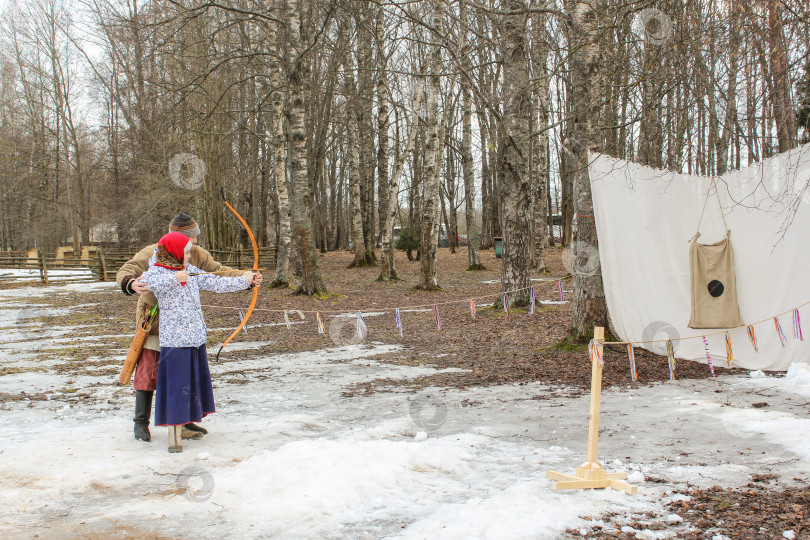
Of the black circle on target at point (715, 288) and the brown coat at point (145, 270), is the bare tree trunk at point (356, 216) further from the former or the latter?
the brown coat at point (145, 270)

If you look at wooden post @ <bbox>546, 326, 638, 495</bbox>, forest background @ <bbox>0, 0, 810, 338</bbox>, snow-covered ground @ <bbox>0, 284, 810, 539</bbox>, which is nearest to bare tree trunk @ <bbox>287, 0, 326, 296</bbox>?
forest background @ <bbox>0, 0, 810, 338</bbox>

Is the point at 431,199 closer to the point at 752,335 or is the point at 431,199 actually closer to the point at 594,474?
the point at 752,335

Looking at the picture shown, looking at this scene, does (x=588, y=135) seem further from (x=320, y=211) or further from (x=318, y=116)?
(x=320, y=211)

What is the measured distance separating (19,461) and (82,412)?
1.69 meters

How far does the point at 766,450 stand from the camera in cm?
490

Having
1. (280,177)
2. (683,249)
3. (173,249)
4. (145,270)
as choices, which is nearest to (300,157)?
(280,177)

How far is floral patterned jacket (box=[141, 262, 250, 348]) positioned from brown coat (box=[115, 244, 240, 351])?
0.17 m

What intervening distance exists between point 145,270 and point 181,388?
1.19 meters

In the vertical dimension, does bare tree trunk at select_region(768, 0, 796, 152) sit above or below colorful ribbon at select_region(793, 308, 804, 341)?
above

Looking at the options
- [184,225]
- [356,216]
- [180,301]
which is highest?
[356,216]

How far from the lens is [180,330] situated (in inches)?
213

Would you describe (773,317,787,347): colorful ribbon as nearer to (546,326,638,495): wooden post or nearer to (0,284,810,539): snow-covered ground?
(0,284,810,539): snow-covered ground

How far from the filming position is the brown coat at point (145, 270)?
18.2ft

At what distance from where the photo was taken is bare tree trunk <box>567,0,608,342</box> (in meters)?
8.35
